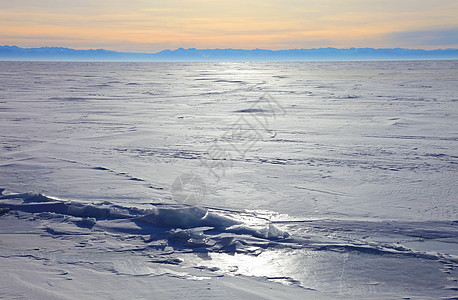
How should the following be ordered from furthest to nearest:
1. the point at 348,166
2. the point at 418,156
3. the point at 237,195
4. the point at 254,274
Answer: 1. the point at 418,156
2. the point at 348,166
3. the point at 237,195
4. the point at 254,274

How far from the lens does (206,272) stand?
325 cm

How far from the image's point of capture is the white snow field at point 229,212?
3109mm

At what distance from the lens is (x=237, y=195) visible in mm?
5051

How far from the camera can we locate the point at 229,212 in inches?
177

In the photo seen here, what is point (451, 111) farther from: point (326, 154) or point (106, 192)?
point (106, 192)

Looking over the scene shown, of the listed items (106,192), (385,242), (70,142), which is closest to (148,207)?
(106,192)

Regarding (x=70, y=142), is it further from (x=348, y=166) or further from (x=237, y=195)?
(x=348, y=166)

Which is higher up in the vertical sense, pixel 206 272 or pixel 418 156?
pixel 418 156

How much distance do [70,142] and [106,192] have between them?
10.3 ft

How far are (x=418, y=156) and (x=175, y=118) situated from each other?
6.04m

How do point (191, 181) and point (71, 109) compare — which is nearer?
point (191, 181)

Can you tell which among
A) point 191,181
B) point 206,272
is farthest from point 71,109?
point 206,272

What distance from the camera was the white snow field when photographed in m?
3.11

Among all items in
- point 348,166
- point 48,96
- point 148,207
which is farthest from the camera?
point 48,96
